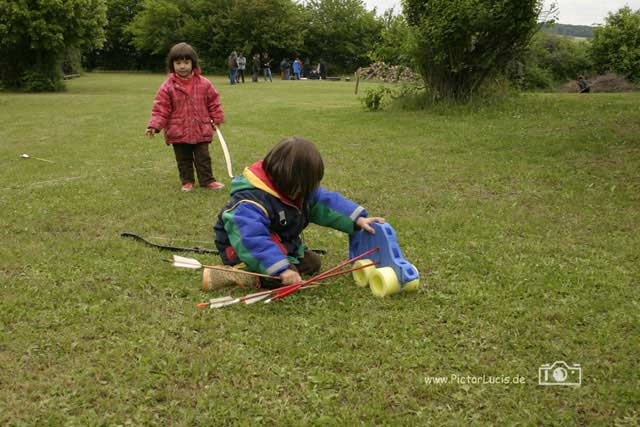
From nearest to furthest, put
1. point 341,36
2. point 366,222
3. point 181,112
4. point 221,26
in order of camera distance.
A: point 366,222
point 181,112
point 221,26
point 341,36

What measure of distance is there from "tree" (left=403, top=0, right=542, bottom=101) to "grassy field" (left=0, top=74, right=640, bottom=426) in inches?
178

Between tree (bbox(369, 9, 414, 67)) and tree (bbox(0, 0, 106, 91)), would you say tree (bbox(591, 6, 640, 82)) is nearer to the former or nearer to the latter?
tree (bbox(369, 9, 414, 67))

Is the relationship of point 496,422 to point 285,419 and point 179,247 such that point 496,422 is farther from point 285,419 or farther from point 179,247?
point 179,247

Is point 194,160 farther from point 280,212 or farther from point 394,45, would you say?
point 394,45

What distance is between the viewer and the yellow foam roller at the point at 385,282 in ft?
11.0

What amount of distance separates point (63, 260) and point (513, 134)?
694 centimetres

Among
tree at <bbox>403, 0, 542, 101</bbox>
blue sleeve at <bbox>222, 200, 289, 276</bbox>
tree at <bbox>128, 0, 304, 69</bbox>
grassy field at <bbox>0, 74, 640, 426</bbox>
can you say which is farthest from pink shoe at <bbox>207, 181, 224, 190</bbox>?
tree at <bbox>128, 0, 304, 69</bbox>

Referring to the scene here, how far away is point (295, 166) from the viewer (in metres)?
3.30

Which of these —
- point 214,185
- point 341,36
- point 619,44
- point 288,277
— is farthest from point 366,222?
point 341,36

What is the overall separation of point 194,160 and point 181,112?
58 centimetres

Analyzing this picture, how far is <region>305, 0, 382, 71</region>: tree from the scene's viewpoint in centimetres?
4978

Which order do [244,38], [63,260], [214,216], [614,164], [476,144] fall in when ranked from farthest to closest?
[244,38] < [476,144] < [614,164] < [214,216] < [63,260]

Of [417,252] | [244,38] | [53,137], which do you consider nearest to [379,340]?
[417,252]

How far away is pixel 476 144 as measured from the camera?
27.2 ft
